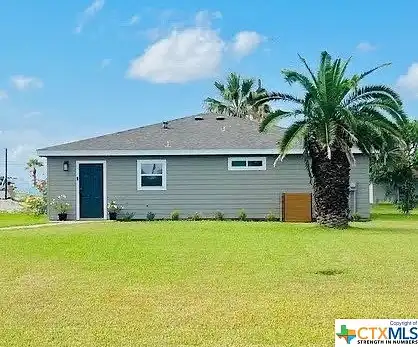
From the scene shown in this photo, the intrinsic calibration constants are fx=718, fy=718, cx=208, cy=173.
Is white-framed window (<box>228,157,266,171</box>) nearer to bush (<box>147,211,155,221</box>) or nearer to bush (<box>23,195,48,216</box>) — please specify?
bush (<box>147,211,155,221</box>)

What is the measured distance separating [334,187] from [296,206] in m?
4.75

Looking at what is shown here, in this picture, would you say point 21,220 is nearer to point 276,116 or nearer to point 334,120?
point 276,116

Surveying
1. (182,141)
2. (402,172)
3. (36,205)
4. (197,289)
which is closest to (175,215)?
(182,141)

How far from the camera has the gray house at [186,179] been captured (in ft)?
81.8

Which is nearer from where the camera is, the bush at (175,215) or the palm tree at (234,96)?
the bush at (175,215)

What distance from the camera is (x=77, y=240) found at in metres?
15.7

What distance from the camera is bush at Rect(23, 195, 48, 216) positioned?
29672mm

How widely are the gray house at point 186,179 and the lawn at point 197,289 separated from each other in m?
9.09

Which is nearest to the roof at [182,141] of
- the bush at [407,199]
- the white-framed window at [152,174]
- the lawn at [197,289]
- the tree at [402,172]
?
the white-framed window at [152,174]

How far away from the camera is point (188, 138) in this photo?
1026 inches

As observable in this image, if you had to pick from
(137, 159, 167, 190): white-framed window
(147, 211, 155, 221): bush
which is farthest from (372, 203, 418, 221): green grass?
(147, 211, 155, 221): bush

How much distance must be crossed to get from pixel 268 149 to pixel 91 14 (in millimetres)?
7440

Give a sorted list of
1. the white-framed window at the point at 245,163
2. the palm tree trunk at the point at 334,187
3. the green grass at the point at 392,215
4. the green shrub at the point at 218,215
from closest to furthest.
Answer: the palm tree trunk at the point at 334,187, the green shrub at the point at 218,215, the white-framed window at the point at 245,163, the green grass at the point at 392,215

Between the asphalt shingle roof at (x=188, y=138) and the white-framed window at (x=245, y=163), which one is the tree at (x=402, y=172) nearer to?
the asphalt shingle roof at (x=188, y=138)
